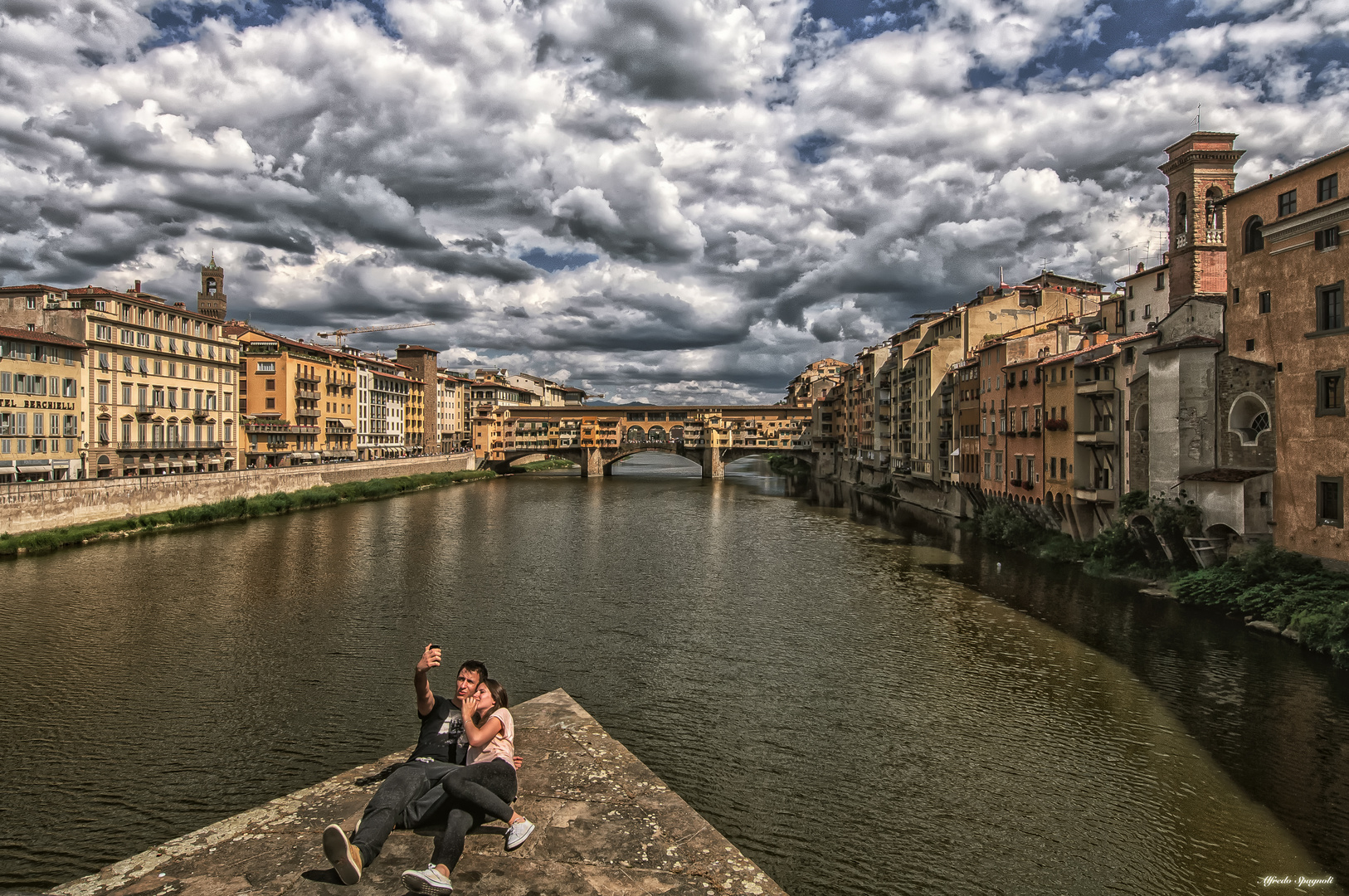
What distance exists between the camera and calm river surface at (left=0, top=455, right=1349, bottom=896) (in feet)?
42.5

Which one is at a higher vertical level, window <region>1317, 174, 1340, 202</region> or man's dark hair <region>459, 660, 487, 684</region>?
window <region>1317, 174, 1340, 202</region>

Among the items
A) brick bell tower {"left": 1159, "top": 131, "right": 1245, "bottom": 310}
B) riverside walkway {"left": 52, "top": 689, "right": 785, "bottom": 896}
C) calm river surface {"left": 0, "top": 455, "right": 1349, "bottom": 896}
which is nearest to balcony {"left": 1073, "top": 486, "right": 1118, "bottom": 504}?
calm river surface {"left": 0, "top": 455, "right": 1349, "bottom": 896}

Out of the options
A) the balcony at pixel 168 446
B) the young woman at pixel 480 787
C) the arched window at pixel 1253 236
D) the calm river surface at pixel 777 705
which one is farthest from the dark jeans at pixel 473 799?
the balcony at pixel 168 446

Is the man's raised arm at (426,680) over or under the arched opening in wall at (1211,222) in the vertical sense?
under

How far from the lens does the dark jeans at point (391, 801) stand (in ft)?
23.5

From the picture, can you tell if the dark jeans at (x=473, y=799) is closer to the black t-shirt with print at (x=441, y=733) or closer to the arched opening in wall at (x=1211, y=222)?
the black t-shirt with print at (x=441, y=733)

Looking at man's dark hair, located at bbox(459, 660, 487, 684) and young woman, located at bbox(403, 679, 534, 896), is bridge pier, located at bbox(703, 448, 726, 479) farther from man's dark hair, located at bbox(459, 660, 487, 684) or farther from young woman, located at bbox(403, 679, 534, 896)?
young woman, located at bbox(403, 679, 534, 896)

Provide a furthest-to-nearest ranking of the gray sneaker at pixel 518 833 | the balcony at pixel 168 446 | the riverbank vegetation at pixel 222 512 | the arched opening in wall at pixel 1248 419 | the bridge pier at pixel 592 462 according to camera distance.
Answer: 1. the bridge pier at pixel 592 462
2. the balcony at pixel 168 446
3. the riverbank vegetation at pixel 222 512
4. the arched opening in wall at pixel 1248 419
5. the gray sneaker at pixel 518 833

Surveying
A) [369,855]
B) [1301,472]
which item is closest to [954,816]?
[369,855]

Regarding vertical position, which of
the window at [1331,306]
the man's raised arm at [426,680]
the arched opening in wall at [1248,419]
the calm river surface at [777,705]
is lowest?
the calm river surface at [777,705]

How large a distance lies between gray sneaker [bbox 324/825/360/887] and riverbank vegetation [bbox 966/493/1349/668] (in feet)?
85.7

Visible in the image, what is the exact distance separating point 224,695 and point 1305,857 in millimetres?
23157

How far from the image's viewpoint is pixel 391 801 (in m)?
7.59

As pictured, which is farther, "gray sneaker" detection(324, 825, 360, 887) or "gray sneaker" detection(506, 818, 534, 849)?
"gray sneaker" detection(506, 818, 534, 849)
